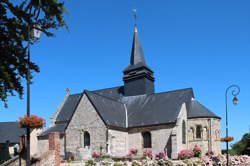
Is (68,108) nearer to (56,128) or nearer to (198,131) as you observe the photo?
(56,128)

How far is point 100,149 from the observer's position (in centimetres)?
2470

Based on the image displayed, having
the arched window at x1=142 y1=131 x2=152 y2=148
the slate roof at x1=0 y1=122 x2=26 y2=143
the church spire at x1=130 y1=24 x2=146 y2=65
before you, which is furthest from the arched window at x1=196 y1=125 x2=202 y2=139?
the slate roof at x1=0 y1=122 x2=26 y2=143

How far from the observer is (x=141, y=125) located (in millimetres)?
27250

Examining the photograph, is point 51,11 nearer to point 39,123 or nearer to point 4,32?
point 4,32

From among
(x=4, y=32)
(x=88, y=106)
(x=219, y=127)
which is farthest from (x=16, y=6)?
(x=219, y=127)

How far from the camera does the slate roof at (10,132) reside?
44.6 m

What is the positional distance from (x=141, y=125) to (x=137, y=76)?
24.1ft

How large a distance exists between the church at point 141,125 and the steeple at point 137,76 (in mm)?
1329

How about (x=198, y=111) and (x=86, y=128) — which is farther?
(x=198, y=111)

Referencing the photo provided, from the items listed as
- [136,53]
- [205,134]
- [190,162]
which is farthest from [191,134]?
[136,53]

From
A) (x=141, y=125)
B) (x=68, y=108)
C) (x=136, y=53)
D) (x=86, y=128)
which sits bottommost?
(x=86, y=128)

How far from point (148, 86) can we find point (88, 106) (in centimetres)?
922

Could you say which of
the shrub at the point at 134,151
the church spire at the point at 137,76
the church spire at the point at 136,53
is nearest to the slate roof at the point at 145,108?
the church spire at the point at 137,76

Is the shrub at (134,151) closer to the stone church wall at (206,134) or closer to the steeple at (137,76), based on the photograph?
the stone church wall at (206,134)
